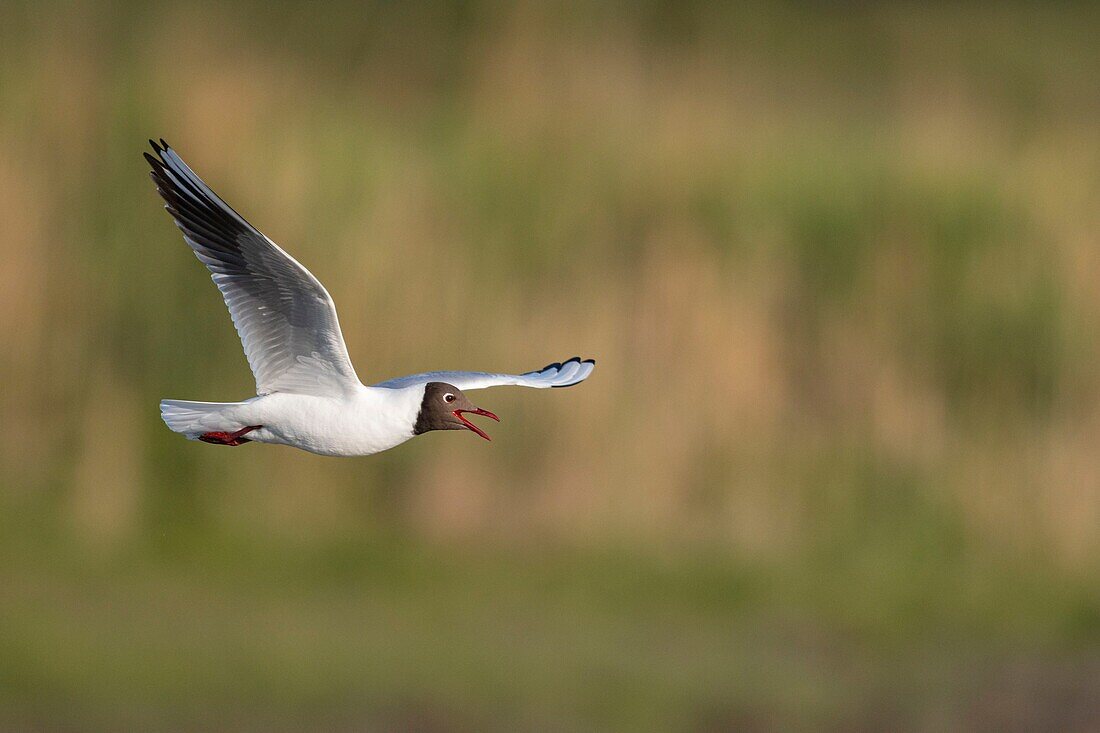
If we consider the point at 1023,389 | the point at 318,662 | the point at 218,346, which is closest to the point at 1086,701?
the point at 1023,389

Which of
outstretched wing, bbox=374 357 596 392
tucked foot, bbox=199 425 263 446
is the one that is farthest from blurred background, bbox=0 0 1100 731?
tucked foot, bbox=199 425 263 446

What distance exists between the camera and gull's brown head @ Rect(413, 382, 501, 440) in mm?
5320

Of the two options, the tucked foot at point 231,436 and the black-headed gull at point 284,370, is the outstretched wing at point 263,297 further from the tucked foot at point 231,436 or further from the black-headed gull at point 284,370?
the tucked foot at point 231,436

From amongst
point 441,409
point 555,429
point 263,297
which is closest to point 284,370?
point 263,297

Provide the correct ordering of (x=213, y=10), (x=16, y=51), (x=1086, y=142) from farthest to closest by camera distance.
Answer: (x=213, y=10), (x=1086, y=142), (x=16, y=51)

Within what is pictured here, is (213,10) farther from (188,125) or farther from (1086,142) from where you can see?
(1086,142)

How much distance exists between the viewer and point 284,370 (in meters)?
5.46

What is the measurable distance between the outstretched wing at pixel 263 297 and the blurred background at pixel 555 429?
3.77m

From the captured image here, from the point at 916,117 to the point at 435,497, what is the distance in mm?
3671

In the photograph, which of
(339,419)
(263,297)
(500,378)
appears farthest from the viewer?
(500,378)

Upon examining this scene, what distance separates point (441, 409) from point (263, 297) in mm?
543

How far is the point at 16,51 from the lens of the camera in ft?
33.4

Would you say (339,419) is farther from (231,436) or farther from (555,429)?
(555,429)

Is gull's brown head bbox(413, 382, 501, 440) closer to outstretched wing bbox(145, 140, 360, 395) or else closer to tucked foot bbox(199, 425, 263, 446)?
outstretched wing bbox(145, 140, 360, 395)
